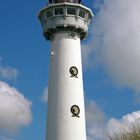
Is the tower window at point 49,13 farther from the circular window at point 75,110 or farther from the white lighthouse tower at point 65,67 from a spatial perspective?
the circular window at point 75,110

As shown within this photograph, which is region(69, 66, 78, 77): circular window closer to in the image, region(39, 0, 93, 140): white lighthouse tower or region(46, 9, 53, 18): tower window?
region(39, 0, 93, 140): white lighthouse tower

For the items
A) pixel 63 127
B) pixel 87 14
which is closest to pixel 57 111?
pixel 63 127

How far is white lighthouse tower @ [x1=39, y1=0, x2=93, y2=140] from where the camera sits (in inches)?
1362

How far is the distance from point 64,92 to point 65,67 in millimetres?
2376

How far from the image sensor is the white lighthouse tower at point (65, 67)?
34.6 m

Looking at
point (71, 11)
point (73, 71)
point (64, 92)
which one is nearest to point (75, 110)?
point (64, 92)

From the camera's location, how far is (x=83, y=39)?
39906mm

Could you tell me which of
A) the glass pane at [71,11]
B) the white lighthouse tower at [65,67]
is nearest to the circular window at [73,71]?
the white lighthouse tower at [65,67]

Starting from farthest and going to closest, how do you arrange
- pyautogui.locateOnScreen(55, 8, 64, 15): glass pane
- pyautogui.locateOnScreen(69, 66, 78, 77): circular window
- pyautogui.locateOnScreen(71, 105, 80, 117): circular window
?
pyautogui.locateOnScreen(55, 8, 64, 15): glass pane
pyautogui.locateOnScreen(69, 66, 78, 77): circular window
pyautogui.locateOnScreen(71, 105, 80, 117): circular window

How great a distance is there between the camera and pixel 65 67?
36.3m

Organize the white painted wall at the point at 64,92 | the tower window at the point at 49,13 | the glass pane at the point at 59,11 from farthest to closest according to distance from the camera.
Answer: the tower window at the point at 49,13, the glass pane at the point at 59,11, the white painted wall at the point at 64,92

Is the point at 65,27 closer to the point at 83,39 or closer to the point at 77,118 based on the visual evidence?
the point at 83,39

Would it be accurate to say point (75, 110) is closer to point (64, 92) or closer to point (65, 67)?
point (64, 92)

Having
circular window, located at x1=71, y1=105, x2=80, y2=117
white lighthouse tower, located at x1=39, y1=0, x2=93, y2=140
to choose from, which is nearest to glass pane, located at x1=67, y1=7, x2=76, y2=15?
white lighthouse tower, located at x1=39, y1=0, x2=93, y2=140
